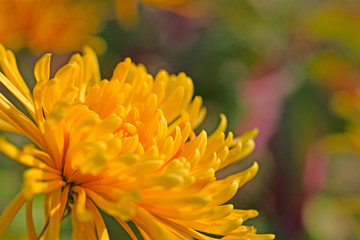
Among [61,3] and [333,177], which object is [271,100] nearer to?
[333,177]

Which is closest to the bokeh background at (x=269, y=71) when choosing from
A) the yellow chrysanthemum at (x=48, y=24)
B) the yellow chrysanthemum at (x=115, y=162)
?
the yellow chrysanthemum at (x=48, y=24)

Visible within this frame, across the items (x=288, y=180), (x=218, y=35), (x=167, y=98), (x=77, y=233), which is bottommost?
(x=77, y=233)

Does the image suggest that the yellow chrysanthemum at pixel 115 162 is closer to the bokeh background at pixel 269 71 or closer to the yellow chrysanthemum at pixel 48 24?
the yellow chrysanthemum at pixel 48 24

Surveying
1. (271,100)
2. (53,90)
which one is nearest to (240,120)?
(271,100)

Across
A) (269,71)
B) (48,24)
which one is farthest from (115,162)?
(269,71)

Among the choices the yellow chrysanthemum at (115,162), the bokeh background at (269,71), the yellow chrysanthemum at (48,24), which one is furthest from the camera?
the bokeh background at (269,71)

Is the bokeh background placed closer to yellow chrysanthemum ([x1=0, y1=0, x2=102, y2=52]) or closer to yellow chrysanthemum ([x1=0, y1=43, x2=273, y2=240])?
yellow chrysanthemum ([x1=0, y1=0, x2=102, y2=52])
